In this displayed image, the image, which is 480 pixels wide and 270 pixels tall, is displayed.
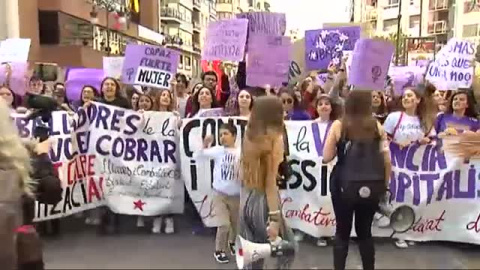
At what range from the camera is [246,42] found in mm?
7930

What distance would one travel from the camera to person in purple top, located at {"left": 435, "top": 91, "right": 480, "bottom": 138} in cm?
638

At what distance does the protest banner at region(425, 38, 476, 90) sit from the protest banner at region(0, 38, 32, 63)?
4713mm

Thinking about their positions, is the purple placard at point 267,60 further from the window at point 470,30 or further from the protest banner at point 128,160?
the window at point 470,30

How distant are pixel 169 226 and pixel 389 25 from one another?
50.8 m

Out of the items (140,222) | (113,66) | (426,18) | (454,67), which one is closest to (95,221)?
(140,222)

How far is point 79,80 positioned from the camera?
32.2ft

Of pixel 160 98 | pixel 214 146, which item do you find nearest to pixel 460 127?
pixel 214 146

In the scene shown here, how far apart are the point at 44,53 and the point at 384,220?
85.4 feet

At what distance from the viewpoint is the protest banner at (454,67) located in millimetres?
7458

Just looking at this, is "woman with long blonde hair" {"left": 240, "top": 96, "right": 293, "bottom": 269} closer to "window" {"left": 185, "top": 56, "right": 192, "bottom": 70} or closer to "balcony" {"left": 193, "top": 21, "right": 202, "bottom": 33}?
"window" {"left": 185, "top": 56, "right": 192, "bottom": 70}

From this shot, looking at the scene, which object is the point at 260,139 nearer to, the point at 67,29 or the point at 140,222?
the point at 140,222

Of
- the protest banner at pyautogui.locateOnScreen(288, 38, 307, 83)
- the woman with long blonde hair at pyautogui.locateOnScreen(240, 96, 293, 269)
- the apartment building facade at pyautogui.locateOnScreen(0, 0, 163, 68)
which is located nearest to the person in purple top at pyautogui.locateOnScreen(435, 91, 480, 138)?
the woman with long blonde hair at pyautogui.locateOnScreen(240, 96, 293, 269)

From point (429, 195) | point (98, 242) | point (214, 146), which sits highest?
point (214, 146)

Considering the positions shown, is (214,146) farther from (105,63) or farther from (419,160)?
(105,63)
